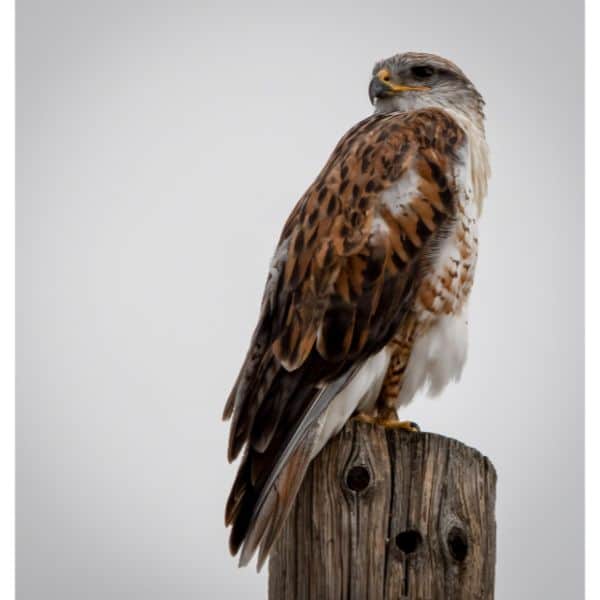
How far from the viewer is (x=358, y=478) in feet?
10.1

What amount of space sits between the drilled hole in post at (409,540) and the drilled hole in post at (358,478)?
199mm

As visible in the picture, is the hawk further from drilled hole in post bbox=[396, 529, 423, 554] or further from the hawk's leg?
drilled hole in post bbox=[396, 529, 423, 554]

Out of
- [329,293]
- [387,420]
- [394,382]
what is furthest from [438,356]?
[329,293]

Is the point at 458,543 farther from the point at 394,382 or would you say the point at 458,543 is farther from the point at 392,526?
the point at 394,382

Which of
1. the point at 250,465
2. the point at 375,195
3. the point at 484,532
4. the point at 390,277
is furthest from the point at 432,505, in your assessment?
the point at 375,195

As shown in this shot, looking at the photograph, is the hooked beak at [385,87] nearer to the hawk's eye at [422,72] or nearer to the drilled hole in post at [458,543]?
the hawk's eye at [422,72]

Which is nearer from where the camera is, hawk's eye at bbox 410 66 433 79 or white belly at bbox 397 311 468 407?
white belly at bbox 397 311 468 407

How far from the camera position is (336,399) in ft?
11.4

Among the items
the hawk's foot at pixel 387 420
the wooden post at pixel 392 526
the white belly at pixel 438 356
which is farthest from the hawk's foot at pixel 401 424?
the wooden post at pixel 392 526

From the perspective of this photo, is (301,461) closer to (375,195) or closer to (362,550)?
(362,550)

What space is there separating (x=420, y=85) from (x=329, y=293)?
4.56 ft

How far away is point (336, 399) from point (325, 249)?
0.59 m

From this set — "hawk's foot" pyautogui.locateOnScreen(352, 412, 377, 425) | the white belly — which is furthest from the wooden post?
the white belly

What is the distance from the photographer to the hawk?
10.9 ft
